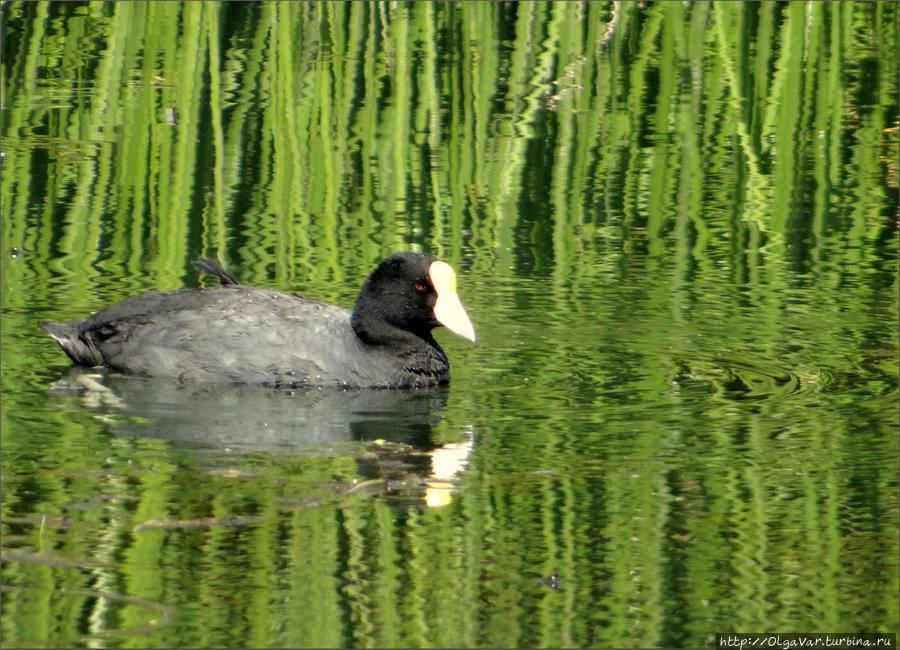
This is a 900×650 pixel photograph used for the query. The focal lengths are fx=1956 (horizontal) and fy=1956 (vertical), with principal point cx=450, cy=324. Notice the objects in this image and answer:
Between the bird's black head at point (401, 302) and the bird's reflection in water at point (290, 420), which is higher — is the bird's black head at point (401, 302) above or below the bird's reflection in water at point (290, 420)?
above

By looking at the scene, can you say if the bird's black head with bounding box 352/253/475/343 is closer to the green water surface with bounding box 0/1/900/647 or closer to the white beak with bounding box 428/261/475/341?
the white beak with bounding box 428/261/475/341

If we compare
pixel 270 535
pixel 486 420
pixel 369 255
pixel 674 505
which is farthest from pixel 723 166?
pixel 270 535

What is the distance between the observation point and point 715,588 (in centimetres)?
554

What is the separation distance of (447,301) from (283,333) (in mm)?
710

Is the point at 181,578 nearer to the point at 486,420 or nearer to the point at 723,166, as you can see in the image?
the point at 486,420

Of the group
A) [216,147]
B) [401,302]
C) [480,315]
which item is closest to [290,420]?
[401,302]

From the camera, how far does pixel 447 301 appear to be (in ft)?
27.0

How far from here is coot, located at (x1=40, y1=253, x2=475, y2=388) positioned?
8016mm

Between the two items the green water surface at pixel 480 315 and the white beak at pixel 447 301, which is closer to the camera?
the green water surface at pixel 480 315

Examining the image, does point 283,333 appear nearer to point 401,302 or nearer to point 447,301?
point 401,302

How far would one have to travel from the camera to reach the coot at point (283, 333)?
802 cm

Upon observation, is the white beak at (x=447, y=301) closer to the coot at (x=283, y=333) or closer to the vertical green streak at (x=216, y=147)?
the coot at (x=283, y=333)

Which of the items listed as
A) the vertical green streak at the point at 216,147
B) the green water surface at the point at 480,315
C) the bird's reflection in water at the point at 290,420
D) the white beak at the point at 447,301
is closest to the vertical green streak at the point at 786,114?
the green water surface at the point at 480,315

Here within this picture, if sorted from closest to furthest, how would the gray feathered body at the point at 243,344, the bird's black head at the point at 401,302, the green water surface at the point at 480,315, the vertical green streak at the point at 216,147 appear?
1. the green water surface at the point at 480,315
2. the gray feathered body at the point at 243,344
3. the bird's black head at the point at 401,302
4. the vertical green streak at the point at 216,147
